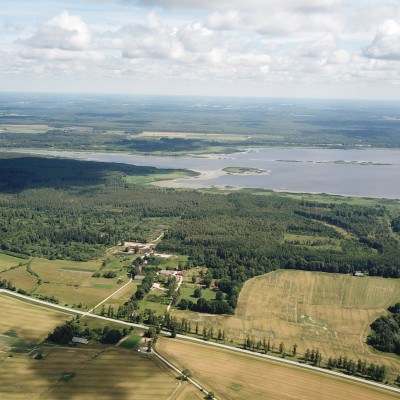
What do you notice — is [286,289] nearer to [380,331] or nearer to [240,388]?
[380,331]

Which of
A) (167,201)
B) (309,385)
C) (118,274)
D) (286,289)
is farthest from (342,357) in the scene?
(167,201)

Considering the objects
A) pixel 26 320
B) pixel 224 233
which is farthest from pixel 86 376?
pixel 224 233

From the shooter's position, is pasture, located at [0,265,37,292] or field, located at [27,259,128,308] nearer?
field, located at [27,259,128,308]

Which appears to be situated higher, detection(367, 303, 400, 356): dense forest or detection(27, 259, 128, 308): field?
detection(367, 303, 400, 356): dense forest

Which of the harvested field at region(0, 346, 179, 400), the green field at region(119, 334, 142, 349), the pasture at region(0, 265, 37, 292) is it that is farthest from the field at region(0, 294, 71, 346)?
the green field at region(119, 334, 142, 349)

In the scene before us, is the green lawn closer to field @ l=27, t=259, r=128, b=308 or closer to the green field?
the green field

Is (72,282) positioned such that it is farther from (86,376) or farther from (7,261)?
(86,376)
